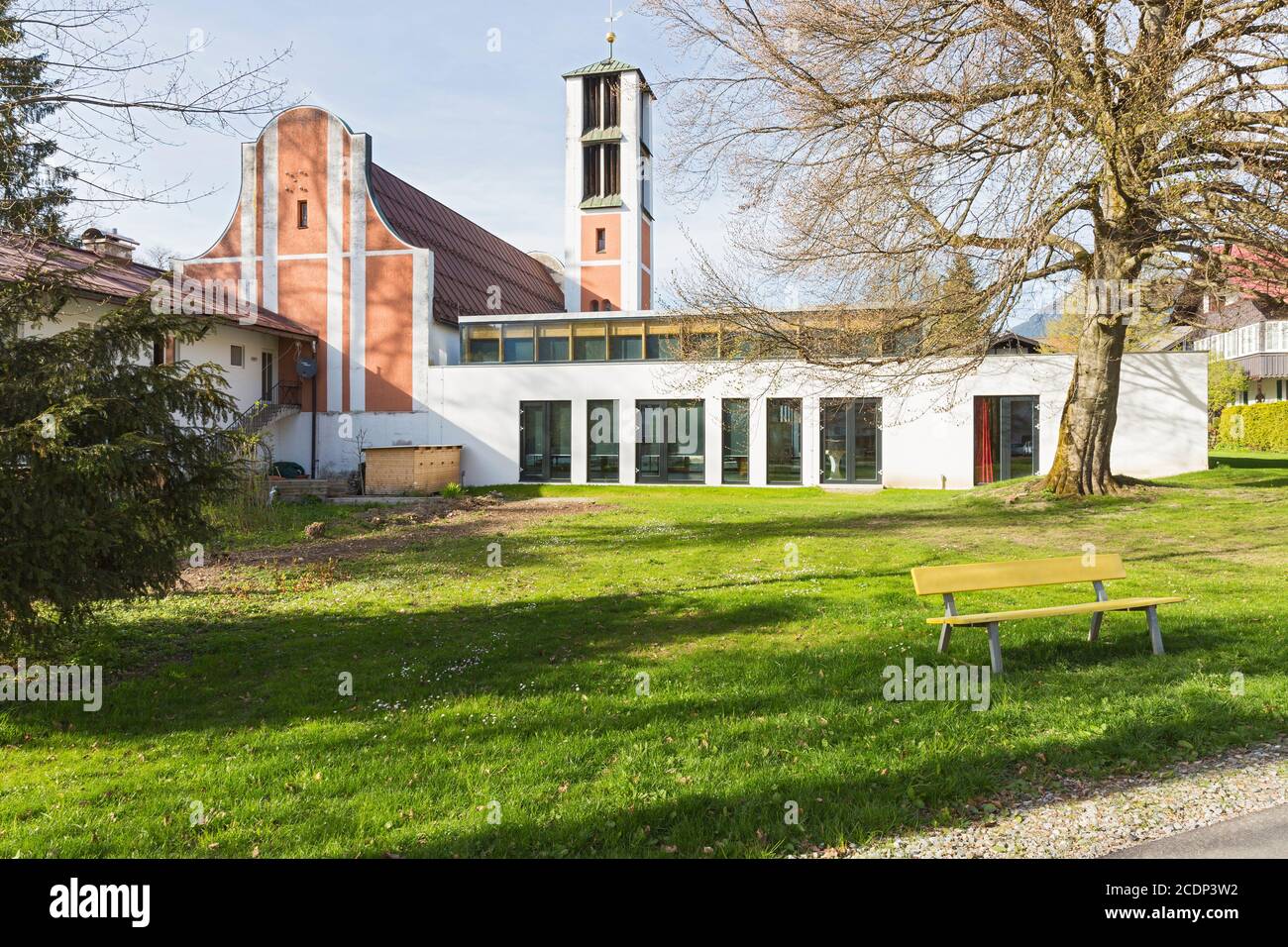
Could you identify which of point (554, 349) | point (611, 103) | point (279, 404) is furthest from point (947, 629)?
point (611, 103)

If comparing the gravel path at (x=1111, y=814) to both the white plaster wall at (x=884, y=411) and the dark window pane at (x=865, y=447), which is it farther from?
the dark window pane at (x=865, y=447)

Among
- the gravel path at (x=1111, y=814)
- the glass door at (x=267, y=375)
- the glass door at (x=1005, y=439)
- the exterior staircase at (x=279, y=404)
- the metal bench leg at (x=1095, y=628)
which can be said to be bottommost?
the gravel path at (x=1111, y=814)

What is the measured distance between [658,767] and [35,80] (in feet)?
23.1

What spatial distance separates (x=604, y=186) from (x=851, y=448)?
21.4 m

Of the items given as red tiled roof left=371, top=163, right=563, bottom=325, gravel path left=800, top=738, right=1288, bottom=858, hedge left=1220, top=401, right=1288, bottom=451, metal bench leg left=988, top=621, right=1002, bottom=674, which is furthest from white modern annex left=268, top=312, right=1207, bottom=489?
gravel path left=800, top=738, right=1288, bottom=858

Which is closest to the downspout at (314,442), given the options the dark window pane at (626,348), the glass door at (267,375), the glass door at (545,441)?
the glass door at (267,375)

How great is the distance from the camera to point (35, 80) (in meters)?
6.95

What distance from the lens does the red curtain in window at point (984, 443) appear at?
26719 millimetres

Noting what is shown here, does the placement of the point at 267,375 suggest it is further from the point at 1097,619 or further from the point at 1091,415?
the point at 1097,619

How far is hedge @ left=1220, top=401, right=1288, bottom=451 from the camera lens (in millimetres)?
37156

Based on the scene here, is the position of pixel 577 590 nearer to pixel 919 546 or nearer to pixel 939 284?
pixel 919 546

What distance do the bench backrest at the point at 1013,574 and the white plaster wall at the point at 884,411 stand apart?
1366 centimetres

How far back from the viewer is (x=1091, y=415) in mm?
17844
